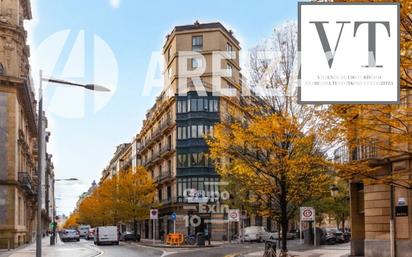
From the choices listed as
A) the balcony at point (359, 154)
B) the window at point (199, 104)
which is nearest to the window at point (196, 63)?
the window at point (199, 104)

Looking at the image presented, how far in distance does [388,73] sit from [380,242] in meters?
16.7

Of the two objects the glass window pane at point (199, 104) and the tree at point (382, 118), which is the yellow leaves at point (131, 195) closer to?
the glass window pane at point (199, 104)

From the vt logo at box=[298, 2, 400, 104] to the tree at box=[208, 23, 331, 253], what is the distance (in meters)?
13.8

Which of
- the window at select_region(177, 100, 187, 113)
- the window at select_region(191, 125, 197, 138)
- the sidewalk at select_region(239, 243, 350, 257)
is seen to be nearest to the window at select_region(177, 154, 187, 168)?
the window at select_region(191, 125, 197, 138)

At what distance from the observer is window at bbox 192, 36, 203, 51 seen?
7825 centimetres

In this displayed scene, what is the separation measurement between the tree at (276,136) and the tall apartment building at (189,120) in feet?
138

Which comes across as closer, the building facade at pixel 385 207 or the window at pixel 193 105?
the building facade at pixel 385 207

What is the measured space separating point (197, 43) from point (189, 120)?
1021 cm

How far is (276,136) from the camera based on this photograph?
25.6m

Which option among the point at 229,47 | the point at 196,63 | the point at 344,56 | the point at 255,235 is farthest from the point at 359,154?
the point at 196,63

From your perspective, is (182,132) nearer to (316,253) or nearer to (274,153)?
(316,253)

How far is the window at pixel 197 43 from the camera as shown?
78250 mm

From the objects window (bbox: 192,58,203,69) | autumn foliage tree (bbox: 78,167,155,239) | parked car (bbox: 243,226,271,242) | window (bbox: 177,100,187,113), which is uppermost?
window (bbox: 192,58,203,69)

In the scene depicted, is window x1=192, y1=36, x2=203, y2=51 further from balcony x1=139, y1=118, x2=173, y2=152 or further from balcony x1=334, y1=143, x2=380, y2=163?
balcony x1=334, y1=143, x2=380, y2=163
